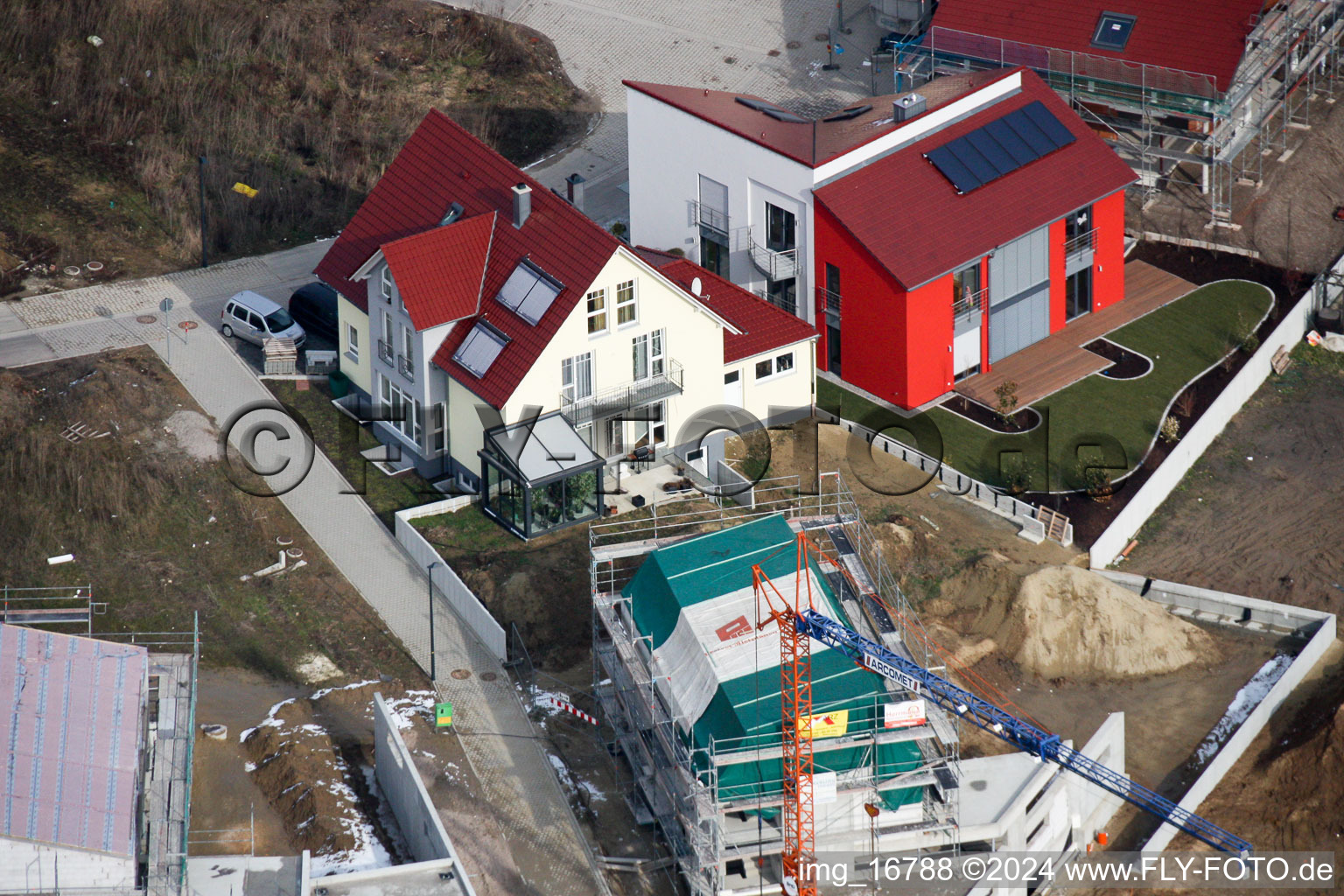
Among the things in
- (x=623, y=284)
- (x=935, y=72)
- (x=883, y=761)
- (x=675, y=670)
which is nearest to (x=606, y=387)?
(x=623, y=284)

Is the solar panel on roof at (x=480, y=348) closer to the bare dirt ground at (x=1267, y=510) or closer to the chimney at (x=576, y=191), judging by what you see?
the chimney at (x=576, y=191)

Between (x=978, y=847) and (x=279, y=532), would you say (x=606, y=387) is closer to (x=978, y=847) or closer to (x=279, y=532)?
(x=279, y=532)

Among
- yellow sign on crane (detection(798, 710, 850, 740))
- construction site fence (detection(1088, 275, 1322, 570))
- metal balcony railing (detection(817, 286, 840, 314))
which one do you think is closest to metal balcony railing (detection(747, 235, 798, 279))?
metal balcony railing (detection(817, 286, 840, 314))

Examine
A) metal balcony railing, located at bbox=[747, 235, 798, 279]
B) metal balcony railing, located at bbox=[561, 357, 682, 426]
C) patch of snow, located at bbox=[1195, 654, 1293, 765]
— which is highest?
metal balcony railing, located at bbox=[747, 235, 798, 279]

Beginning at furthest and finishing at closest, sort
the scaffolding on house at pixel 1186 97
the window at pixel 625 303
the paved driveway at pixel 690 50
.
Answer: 1. the paved driveway at pixel 690 50
2. the scaffolding on house at pixel 1186 97
3. the window at pixel 625 303

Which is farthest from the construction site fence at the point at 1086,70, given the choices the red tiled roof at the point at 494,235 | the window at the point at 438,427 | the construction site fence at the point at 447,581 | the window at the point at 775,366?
the construction site fence at the point at 447,581

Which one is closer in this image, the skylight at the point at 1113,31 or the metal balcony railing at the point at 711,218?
the metal balcony railing at the point at 711,218

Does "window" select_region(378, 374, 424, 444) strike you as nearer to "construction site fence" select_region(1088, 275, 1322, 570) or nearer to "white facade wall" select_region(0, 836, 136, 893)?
"white facade wall" select_region(0, 836, 136, 893)
